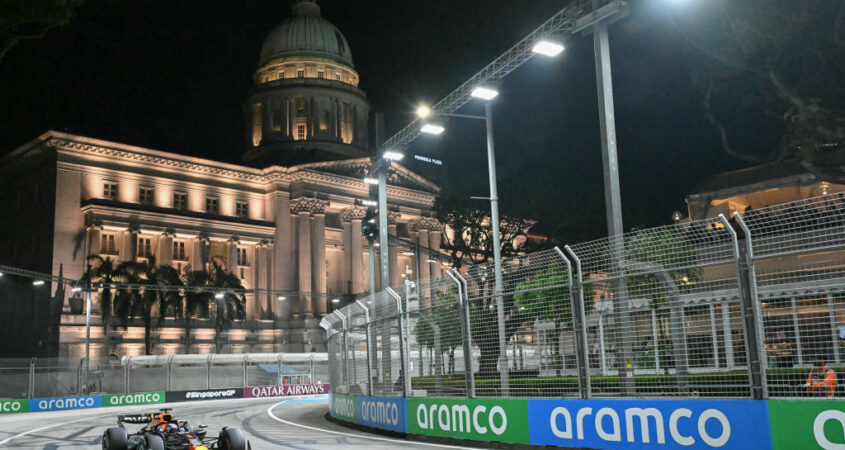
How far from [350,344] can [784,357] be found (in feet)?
42.8

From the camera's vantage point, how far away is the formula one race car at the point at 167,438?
1203cm

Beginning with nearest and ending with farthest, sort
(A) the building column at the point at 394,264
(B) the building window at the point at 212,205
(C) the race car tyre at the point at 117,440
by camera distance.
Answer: (C) the race car tyre at the point at 117,440
(B) the building window at the point at 212,205
(A) the building column at the point at 394,264

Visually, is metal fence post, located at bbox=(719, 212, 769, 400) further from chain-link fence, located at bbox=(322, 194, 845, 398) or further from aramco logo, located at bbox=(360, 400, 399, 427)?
aramco logo, located at bbox=(360, 400, 399, 427)

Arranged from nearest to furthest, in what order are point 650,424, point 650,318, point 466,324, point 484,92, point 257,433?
point 650,424 < point 650,318 < point 466,324 < point 257,433 < point 484,92

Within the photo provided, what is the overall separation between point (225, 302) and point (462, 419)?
54.4 metres

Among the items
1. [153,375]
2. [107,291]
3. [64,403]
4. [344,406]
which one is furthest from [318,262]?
[344,406]

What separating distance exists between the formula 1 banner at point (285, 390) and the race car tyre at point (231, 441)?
38.1 metres

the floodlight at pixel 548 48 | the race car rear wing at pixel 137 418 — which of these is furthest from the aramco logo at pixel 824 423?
the race car rear wing at pixel 137 418

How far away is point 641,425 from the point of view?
37.8ft

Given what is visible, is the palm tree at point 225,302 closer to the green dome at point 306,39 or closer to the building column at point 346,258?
the building column at point 346,258

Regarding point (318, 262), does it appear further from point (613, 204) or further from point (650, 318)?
point (650, 318)

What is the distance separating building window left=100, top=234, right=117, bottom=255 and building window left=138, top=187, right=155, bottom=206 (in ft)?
15.9

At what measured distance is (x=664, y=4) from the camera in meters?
14.3

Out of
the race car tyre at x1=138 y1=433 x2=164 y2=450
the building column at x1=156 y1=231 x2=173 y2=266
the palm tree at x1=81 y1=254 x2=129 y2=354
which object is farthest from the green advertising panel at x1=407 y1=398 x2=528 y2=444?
the building column at x1=156 y1=231 x2=173 y2=266
